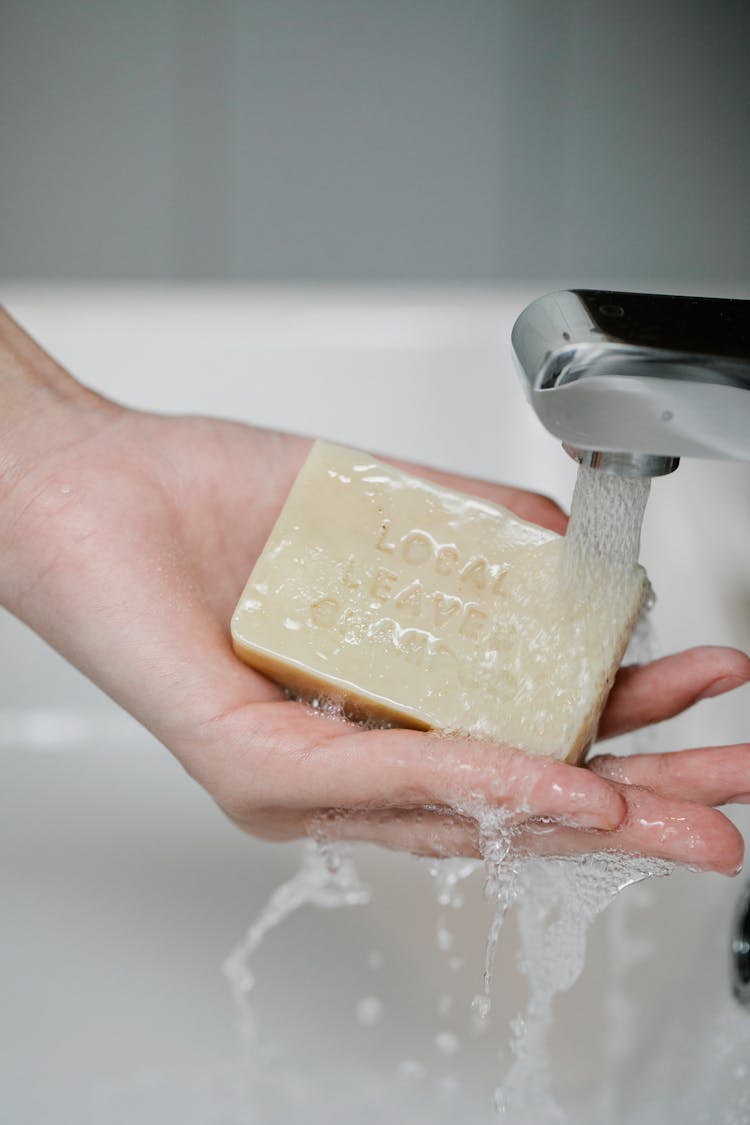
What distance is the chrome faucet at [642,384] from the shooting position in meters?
0.44

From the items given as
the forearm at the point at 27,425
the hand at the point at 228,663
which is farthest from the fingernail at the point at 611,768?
the forearm at the point at 27,425

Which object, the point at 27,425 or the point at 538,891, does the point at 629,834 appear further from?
the point at 27,425

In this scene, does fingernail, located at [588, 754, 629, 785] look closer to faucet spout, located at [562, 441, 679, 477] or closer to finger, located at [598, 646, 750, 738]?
finger, located at [598, 646, 750, 738]

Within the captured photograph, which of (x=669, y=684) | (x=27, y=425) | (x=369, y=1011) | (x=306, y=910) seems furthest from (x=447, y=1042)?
(x=27, y=425)

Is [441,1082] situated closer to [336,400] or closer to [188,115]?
[336,400]

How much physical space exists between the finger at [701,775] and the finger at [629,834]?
49mm

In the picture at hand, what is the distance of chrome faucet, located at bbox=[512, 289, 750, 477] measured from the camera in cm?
44

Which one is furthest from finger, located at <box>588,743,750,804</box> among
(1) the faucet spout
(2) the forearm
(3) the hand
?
(2) the forearm

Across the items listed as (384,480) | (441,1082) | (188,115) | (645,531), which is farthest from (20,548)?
(188,115)

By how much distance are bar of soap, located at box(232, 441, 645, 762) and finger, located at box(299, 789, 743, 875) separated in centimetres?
5

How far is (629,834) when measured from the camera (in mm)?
507

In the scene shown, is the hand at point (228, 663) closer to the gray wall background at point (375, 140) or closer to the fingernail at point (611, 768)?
the fingernail at point (611, 768)

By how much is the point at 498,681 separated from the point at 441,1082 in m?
0.39

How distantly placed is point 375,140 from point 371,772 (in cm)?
138
